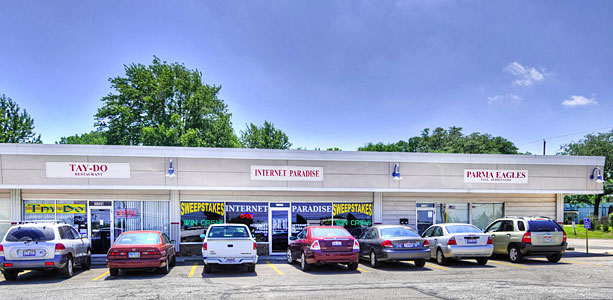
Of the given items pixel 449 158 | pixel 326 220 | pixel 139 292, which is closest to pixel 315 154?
pixel 326 220

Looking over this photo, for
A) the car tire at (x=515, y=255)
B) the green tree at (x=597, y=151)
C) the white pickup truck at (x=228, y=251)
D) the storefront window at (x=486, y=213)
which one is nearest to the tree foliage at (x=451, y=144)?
the green tree at (x=597, y=151)

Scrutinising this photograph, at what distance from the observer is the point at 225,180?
17.7 meters

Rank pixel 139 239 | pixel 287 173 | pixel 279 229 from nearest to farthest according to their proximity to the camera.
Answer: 1. pixel 139 239
2. pixel 287 173
3. pixel 279 229

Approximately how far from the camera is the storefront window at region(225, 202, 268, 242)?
18594 mm

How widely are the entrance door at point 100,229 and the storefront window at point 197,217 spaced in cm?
288

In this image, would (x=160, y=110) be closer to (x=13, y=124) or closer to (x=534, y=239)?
(x=13, y=124)

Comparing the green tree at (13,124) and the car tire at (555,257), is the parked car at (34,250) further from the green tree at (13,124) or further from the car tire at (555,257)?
the green tree at (13,124)

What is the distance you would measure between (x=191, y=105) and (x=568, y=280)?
3503cm

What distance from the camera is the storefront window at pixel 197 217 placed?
59.6ft

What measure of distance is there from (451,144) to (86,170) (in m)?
61.5

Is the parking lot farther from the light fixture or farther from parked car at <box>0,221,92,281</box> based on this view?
the light fixture

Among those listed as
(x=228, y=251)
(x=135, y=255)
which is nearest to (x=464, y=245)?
(x=228, y=251)

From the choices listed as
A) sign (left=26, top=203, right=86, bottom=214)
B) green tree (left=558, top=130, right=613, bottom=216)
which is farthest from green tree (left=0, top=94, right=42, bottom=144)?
green tree (left=558, top=130, right=613, bottom=216)

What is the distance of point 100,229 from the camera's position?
1792 centimetres
